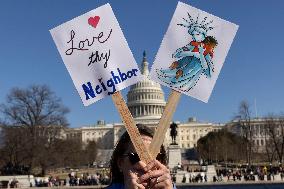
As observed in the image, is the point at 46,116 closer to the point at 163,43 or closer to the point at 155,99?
the point at 163,43

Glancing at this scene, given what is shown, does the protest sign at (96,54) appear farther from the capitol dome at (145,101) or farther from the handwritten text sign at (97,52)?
the capitol dome at (145,101)

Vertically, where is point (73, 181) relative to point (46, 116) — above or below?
below

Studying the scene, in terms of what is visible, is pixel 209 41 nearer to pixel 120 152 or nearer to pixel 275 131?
pixel 120 152

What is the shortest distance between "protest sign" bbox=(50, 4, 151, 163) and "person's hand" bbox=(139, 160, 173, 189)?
0.74 meters

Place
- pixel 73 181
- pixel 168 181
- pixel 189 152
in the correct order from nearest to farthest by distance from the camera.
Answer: pixel 168 181
pixel 73 181
pixel 189 152

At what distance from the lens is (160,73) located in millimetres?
3973

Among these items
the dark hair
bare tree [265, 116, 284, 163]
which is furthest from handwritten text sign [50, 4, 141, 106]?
bare tree [265, 116, 284, 163]

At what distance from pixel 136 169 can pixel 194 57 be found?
1.10 meters

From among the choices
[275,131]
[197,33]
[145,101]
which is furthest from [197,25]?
[145,101]

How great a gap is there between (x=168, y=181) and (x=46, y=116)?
51.4 m

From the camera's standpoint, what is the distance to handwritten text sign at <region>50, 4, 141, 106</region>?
3857 millimetres

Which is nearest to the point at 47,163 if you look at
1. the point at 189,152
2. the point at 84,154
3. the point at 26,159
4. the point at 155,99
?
the point at 26,159

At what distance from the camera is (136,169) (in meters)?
3.40

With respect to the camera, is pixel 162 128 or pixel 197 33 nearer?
pixel 162 128
